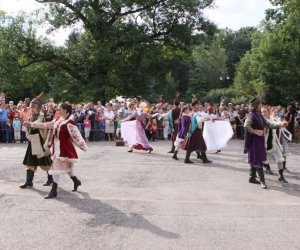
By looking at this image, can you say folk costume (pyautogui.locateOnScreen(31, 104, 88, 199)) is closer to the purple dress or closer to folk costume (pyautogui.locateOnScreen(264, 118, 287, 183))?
folk costume (pyautogui.locateOnScreen(264, 118, 287, 183))

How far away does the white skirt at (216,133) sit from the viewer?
15.6 meters

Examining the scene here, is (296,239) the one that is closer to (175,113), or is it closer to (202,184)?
(202,184)

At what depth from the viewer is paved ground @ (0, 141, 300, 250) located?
6047mm

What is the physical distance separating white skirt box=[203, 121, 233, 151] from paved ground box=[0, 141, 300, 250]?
129 inches

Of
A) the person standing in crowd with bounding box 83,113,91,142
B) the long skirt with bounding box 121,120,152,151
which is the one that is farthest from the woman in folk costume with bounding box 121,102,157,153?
the person standing in crowd with bounding box 83,113,91,142

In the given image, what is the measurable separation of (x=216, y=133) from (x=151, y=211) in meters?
8.59

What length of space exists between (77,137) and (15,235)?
2806 millimetres

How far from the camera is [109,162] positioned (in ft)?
43.5

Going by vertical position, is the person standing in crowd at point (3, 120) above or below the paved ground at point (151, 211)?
above

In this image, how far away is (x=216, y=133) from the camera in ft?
51.9

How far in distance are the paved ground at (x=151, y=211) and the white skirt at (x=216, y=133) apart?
3.27m

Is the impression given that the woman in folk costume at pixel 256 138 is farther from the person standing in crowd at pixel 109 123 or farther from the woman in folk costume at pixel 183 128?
the person standing in crowd at pixel 109 123

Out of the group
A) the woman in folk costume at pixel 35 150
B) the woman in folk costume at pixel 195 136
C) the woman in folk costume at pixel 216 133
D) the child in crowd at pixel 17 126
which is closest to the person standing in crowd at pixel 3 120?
the child in crowd at pixel 17 126

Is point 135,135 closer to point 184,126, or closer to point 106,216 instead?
point 184,126
